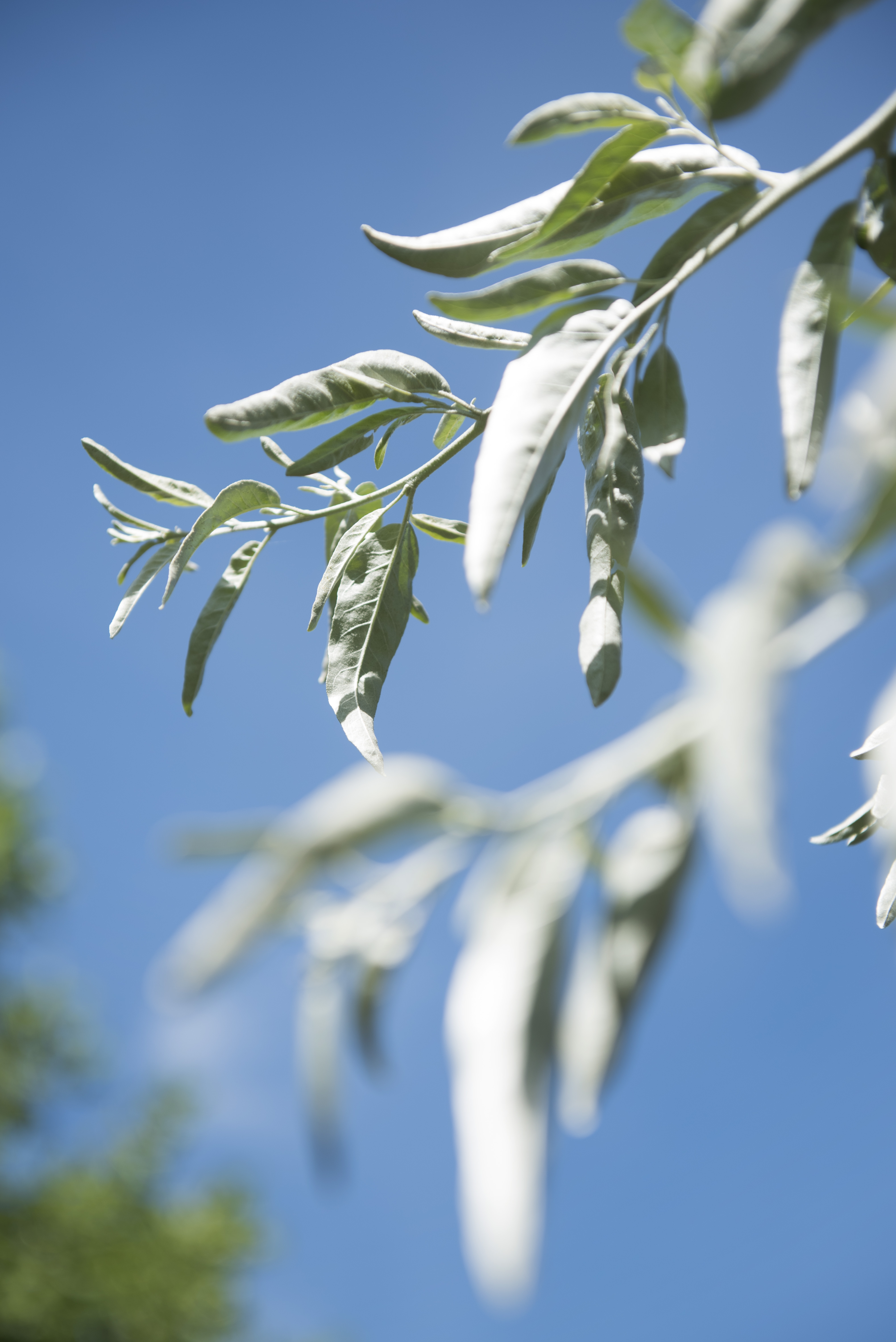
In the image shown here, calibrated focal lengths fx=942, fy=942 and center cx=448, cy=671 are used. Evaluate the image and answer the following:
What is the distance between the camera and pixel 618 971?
0.46m

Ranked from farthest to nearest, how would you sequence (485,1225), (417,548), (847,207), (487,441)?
(417,548)
(847,207)
(487,441)
(485,1225)

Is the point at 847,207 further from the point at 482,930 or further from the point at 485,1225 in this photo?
the point at 485,1225

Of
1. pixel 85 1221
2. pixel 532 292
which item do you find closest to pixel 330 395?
pixel 532 292

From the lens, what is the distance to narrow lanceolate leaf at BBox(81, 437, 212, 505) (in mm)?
974

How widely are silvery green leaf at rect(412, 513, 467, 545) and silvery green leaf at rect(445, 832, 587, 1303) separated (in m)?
0.56

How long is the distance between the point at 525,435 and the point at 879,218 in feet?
1.31

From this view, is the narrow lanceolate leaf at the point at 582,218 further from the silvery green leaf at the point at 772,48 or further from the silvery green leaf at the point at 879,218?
the silvery green leaf at the point at 772,48

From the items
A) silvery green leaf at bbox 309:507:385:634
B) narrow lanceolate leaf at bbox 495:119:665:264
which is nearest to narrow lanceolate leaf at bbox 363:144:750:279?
narrow lanceolate leaf at bbox 495:119:665:264

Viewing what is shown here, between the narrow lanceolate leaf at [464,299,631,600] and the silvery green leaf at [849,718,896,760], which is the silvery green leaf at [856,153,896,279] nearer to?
the narrow lanceolate leaf at [464,299,631,600]

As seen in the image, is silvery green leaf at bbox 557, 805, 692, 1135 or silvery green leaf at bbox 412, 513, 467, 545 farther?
silvery green leaf at bbox 412, 513, 467, 545

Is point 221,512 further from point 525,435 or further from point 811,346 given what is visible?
point 811,346

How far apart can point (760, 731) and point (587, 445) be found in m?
0.50

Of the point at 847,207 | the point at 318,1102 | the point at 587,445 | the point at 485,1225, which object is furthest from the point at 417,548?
the point at 485,1225

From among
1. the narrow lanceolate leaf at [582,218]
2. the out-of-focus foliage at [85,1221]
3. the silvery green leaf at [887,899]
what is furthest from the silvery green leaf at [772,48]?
the out-of-focus foliage at [85,1221]
